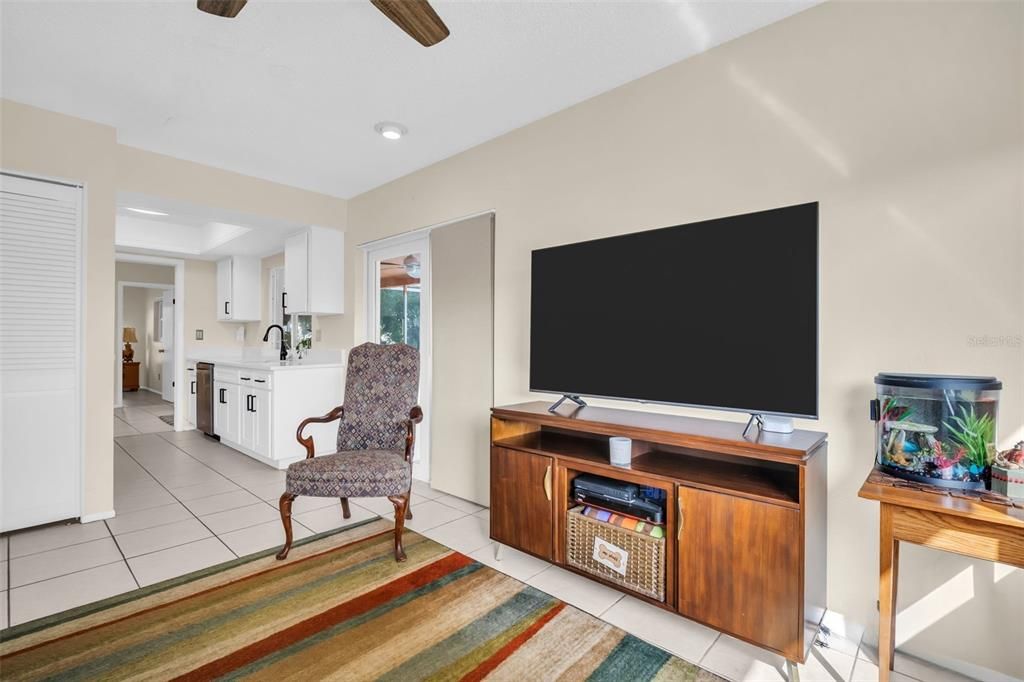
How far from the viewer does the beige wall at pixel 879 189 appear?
1.58 metres

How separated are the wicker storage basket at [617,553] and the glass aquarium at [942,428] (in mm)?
877

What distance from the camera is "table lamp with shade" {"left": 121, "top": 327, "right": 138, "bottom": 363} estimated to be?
9.92m

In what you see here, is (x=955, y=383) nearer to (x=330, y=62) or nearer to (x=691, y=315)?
(x=691, y=315)

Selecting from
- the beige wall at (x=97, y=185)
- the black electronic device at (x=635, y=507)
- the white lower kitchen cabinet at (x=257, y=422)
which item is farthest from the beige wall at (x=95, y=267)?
the black electronic device at (x=635, y=507)

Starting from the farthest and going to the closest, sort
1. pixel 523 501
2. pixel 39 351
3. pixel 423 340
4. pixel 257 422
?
pixel 257 422 < pixel 423 340 < pixel 39 351 < pixel 523 501

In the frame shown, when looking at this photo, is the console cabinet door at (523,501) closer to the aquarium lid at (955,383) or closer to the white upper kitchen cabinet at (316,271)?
the aquarium lid at (955,383)

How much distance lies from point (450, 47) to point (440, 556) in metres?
2.57

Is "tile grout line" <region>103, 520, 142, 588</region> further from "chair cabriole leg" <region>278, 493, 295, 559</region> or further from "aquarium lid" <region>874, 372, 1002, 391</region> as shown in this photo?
"aquarium lid" <region>874, 372, 1002, 391</region>

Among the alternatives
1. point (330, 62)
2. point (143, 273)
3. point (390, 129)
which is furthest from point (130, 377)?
point (330, 62)

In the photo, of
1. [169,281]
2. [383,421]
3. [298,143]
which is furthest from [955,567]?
[169,281]

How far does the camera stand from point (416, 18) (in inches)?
66.5

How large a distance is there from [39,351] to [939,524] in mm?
4381

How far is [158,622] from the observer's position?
1.95m

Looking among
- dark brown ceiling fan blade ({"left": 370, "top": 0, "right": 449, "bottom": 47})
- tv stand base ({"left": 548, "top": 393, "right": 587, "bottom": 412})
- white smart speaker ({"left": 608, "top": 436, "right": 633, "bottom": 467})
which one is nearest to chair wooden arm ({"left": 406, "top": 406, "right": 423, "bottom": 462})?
tv stand base ({"left": 548, "top": 393, "right": 587, "bottom": 412})
